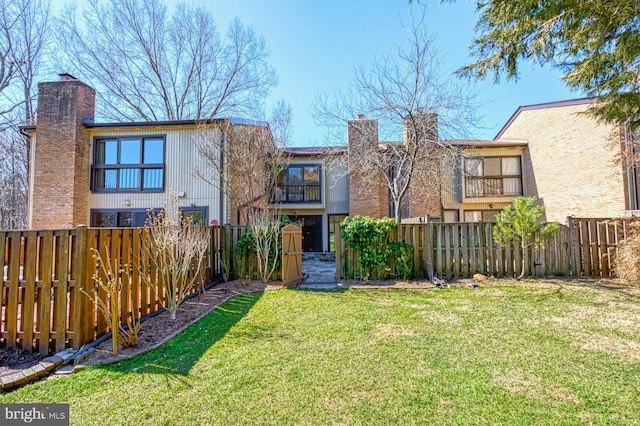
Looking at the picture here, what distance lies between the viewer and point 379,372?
2.93 metres

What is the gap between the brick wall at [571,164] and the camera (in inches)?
439

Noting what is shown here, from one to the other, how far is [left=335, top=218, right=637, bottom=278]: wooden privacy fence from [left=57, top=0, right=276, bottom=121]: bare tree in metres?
14.3

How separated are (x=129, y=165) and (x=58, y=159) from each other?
2.36 m

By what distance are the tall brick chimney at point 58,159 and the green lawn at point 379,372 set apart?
33.3 ft

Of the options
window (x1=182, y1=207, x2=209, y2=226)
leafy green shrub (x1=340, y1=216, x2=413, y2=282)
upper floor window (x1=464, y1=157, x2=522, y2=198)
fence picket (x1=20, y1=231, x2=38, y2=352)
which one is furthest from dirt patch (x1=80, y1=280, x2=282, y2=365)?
upper floor window (x1=464, y1=157, x2=522, y2=198)

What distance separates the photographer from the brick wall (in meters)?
11.1

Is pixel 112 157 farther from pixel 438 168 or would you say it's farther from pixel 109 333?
pixel 438 168

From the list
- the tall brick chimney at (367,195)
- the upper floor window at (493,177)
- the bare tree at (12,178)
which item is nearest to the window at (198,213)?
the tall brick chimney at (367,195)

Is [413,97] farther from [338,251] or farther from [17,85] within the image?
[17,85]

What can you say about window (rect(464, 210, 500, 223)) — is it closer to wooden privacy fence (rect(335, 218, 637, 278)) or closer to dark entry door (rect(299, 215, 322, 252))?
dark entry door (rect(299, 215, 322, 252))

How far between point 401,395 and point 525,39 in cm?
577

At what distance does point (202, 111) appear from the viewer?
1908 cm

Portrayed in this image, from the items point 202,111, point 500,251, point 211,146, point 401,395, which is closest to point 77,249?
point 401,395

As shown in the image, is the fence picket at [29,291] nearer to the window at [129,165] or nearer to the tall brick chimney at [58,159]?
the window at [129,165]
